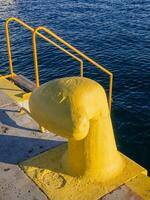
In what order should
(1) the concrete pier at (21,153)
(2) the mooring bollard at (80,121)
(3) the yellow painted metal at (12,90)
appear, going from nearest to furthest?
(2) the mooring bollard at (80,121), (1) the concrete pier at (21,153), (3) the yellow painted metal at (12,90)

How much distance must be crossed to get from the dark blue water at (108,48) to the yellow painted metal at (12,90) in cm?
419

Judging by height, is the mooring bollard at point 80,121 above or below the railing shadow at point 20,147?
above

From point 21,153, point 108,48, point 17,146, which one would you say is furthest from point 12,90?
point 108,48

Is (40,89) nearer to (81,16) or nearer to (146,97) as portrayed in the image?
(146,97)

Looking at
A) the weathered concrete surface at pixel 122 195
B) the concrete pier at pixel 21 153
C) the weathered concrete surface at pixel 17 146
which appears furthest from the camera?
the weathered concrete surface at pixel 17 146

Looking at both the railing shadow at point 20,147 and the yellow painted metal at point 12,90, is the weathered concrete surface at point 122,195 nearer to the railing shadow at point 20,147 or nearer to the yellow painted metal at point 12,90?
the railing shadow at point 20,147

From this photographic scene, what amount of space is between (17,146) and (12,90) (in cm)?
227

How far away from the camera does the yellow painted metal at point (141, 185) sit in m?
5.25

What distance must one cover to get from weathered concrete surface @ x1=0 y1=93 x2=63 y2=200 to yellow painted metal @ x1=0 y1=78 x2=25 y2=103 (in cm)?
19

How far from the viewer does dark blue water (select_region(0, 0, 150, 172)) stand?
1243 centimetres

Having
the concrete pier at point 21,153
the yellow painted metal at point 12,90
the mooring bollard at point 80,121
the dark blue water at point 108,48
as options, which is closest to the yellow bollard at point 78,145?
the mooring bollard at point 80,121

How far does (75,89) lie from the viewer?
4969 millimetres

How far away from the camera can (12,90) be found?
843cm

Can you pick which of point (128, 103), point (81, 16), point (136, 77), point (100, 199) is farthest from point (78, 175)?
point (81, 16)
